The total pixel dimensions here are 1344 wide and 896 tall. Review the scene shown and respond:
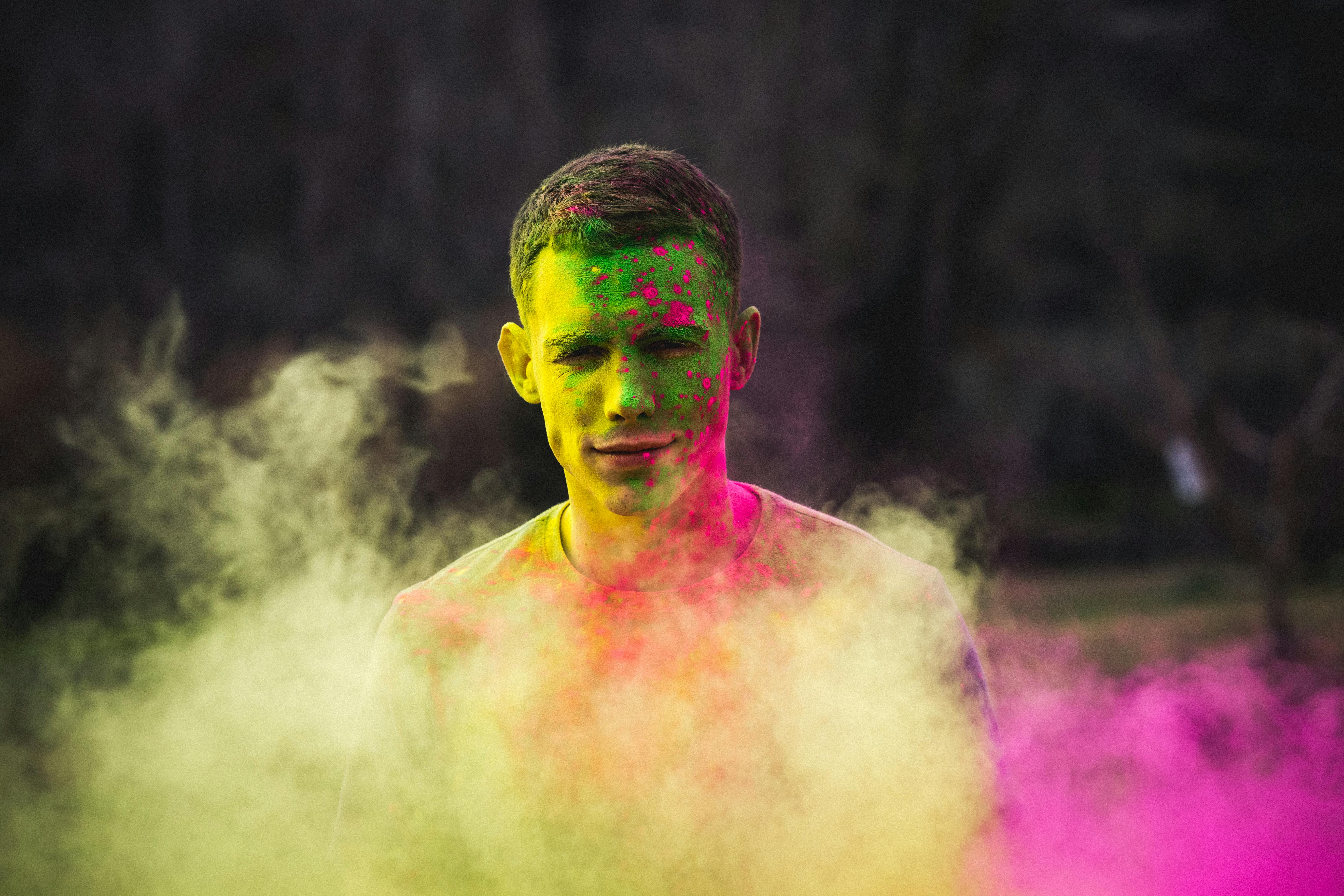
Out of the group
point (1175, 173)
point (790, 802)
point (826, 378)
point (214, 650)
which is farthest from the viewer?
point (1175, 173)

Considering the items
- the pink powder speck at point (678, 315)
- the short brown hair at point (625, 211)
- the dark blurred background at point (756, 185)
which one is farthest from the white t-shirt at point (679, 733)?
the dark blurred background at point (756, 185)

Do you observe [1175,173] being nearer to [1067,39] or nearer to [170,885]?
[1067,39]

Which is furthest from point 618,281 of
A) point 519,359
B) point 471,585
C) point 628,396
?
point 471,585

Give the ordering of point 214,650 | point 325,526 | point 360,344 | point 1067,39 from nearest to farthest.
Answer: point 325,526 < point 214,650 < point 360,344 < point 1067,39

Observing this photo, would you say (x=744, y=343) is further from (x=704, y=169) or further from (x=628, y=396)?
(x=704, y=169)

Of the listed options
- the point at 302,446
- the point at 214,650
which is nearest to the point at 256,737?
the point at 214,650

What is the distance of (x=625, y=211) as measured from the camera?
6.44 feet

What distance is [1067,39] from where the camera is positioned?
9039 mm

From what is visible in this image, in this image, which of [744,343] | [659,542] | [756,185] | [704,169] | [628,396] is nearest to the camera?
[628,396]

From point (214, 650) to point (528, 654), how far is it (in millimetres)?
2559

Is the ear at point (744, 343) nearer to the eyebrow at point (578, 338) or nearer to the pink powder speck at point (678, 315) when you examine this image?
the pink powder speck at point (678, 315)

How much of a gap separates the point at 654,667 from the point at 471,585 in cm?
43

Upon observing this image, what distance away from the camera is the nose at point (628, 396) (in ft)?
6.16

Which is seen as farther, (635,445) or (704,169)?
(704,169)
